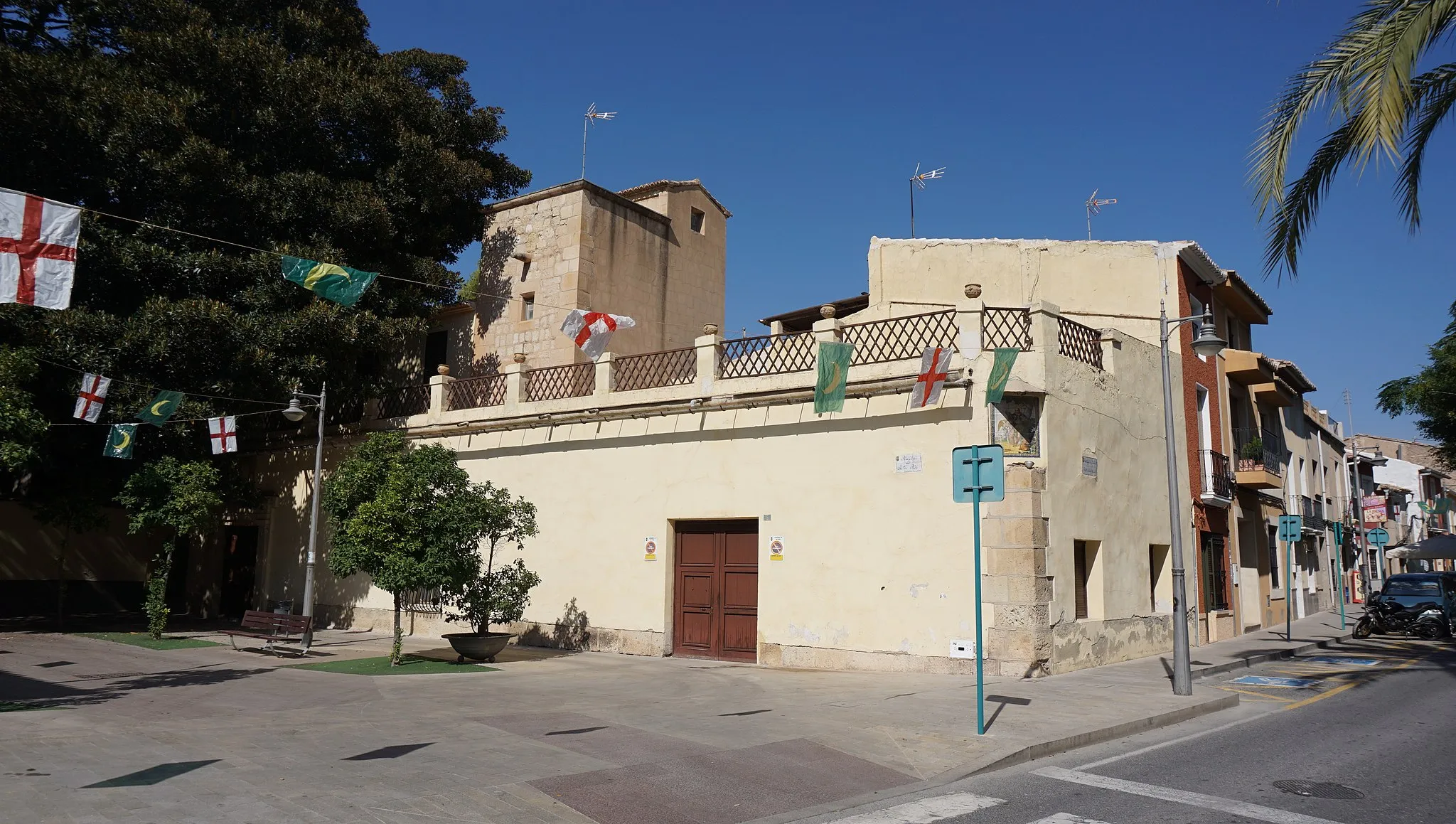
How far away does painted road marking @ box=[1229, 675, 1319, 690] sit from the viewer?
14031 mm

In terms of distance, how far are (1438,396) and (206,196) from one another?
120 ft

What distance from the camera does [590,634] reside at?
17.8 metres

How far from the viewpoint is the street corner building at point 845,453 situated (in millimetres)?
14234

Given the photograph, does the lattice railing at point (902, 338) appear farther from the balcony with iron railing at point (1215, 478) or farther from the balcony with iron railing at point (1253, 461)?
the balcony with iron railing at point (1253, 461)

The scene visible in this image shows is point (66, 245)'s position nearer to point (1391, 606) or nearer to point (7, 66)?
point (7, 66)

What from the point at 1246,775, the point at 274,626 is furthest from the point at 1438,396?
the point at 274,626

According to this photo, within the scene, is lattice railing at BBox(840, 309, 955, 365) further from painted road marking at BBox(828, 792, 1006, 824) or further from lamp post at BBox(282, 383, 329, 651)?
lamp post at BBox(282, 383, 329, 651)

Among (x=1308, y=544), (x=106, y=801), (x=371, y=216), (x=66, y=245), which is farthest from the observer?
(x=1308, y=544)

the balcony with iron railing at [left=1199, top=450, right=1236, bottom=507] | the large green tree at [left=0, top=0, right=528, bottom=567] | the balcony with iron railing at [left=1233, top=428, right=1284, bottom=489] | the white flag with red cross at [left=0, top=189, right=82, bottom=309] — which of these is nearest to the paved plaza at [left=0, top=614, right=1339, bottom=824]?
the white flag with red cross at [left=0, top=189, right=82, bottom=309]

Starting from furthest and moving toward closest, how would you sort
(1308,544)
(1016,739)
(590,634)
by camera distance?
1. (1308,544)
2. (590,634)
3. (1016,739)

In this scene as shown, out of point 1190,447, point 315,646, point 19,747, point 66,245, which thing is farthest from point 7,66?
point 1190,447

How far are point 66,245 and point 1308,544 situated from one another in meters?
35.1

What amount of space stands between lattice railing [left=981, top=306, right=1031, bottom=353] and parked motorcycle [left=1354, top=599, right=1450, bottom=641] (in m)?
14.2

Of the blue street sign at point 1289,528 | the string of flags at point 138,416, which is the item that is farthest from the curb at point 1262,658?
the string of flags at point 138,416
